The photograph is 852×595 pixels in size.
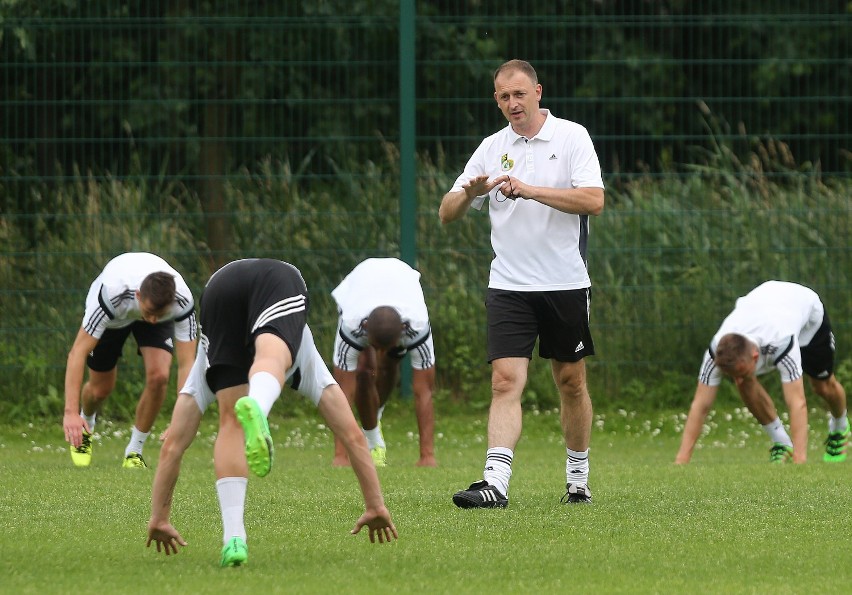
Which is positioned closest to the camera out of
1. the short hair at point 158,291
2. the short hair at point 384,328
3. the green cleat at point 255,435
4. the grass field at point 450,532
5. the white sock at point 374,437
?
the green cleat at point 255,435

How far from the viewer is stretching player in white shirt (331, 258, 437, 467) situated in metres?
11.0

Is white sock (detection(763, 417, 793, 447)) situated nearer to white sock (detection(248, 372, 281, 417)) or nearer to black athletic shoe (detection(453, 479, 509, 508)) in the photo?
black athletic shoe (detection(453, 479, 509, 508))

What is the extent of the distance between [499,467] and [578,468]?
21.8 inches

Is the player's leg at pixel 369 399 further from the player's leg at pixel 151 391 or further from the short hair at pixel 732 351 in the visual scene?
the short hair at pixel 732 351

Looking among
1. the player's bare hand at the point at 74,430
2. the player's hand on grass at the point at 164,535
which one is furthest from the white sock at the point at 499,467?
the player's bare hand at the point at 74,430

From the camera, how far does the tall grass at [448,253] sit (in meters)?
13.7

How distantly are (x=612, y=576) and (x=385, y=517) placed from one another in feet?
3.10

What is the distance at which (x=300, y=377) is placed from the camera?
627 cm

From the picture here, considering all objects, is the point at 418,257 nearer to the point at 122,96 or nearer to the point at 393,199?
the point at 393,199

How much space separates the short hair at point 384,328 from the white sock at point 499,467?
8.02 ft

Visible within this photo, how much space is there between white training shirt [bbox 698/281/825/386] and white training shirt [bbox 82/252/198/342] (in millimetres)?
3802

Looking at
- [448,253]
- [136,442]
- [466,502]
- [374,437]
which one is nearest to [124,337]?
[136,442]

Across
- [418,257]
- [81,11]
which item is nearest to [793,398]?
[418,257]

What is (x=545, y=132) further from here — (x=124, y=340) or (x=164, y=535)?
(x=124, y=340)
